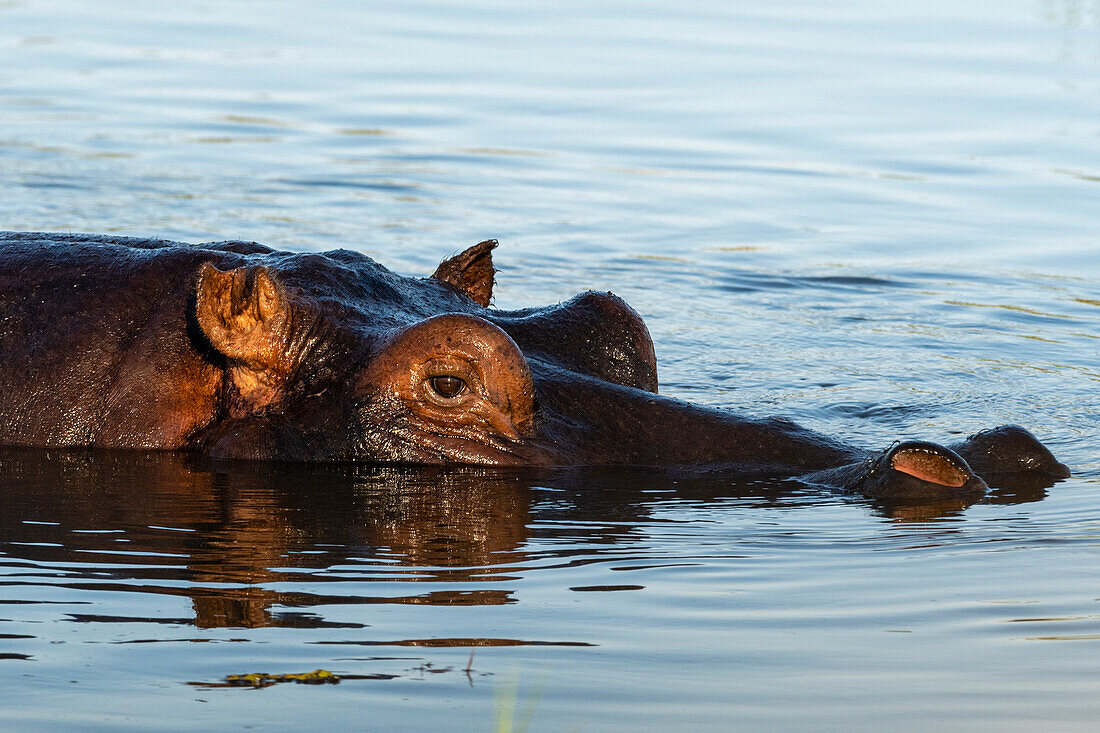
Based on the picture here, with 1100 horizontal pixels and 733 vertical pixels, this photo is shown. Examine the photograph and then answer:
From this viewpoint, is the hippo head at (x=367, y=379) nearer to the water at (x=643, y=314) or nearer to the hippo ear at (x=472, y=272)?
the water at (x=643, y=314)

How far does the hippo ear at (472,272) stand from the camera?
798 cm

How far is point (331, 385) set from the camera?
266 inches

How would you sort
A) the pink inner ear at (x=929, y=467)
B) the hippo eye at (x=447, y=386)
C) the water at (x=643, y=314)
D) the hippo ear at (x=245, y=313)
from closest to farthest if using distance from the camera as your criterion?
the water at (x=643, y=314), the pink inner ear at (x=929, y=467), the hippo ear at (x=245, y=313), the hippo eye at (x=447, y=386)

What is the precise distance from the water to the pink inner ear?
0.13m

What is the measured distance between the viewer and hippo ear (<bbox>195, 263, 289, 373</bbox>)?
653 cm

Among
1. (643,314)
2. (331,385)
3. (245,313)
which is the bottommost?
(643,314)

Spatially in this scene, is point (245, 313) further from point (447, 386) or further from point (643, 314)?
point (643, 314)

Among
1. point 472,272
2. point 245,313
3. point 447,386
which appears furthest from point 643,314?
point 245,313

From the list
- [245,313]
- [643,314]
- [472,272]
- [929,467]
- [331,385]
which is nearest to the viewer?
[929,467]

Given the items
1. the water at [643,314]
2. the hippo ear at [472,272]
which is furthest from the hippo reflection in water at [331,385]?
the hippo ear at [472,272]

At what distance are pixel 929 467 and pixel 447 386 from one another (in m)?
1.85

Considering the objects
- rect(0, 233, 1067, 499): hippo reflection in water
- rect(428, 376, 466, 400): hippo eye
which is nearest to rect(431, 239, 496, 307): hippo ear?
rect(0, 233, 1067, 499): hippo reflection in water

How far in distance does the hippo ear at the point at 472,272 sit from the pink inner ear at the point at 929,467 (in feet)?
7.62

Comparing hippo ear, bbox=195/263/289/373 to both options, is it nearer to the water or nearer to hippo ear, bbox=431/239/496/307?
the water
